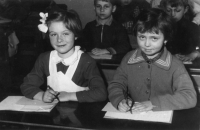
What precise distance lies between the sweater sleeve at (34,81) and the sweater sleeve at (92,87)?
266 mm

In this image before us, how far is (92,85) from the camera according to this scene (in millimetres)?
1550

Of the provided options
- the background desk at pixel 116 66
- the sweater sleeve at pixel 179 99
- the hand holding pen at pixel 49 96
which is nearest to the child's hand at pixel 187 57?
the background desk at pixel 116 66

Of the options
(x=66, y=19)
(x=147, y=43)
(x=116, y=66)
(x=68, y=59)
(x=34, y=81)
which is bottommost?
(x=116, y=66)

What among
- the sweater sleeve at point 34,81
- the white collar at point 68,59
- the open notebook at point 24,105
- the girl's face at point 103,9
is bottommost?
the open notebook at point 24,105

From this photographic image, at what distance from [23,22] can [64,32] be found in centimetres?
296

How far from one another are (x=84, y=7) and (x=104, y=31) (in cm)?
214

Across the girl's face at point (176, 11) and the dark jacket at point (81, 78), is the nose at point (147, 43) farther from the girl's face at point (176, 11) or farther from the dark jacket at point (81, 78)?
the girl's face at point (176, 11)

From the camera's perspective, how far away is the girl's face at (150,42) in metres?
1.51

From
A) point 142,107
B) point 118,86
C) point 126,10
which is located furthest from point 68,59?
point 126,10

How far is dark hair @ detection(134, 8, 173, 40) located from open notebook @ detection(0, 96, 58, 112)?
0.64m

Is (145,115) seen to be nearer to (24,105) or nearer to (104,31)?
(24,105)

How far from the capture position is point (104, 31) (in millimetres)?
3213

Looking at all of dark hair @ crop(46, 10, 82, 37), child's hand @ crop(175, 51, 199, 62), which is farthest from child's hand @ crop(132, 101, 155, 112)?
child's hand @ crop(175, 51, 199, 62)

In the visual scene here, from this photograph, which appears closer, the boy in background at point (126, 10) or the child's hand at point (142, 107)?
the child's hand at point (142, 107)
